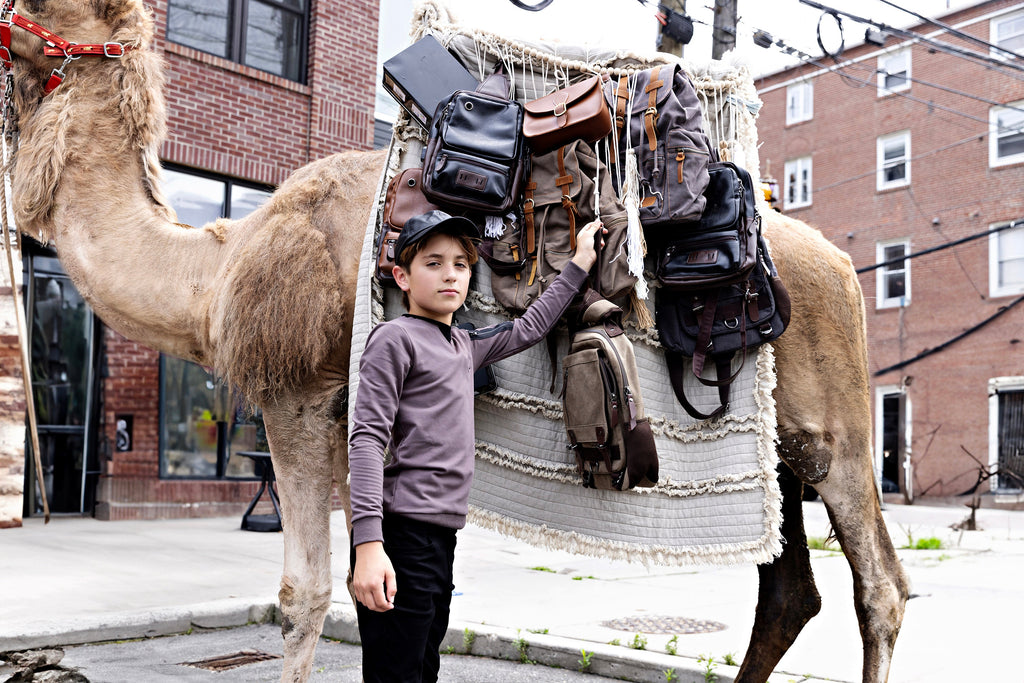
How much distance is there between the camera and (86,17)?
4.20 m

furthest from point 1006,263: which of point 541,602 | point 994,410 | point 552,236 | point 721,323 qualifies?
point 552,236

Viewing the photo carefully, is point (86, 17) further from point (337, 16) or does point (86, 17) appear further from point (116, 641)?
point (337, 16)

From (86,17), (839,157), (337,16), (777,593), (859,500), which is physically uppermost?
(839,157)

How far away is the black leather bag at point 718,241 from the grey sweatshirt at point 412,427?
1079mm

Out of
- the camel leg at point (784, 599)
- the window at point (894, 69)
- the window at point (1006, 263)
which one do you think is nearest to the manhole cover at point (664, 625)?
the camel leg at point (784, 599)

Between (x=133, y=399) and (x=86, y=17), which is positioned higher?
(x=86, y=17)

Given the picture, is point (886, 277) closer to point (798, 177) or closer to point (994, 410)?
point (798, 177)

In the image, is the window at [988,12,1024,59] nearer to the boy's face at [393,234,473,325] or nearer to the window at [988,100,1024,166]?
the window at [988,100,1024,166]

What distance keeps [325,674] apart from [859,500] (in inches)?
118

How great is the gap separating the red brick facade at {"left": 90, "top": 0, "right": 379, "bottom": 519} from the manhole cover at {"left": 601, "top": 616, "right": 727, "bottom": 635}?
7.06m

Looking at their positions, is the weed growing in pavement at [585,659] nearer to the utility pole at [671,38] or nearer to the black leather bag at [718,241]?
the black leather bag at [718,241]

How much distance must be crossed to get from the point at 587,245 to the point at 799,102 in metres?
29.8

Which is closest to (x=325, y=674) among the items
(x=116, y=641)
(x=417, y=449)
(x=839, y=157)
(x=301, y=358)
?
(x=116, y=641)

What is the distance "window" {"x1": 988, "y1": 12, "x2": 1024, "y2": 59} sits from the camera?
25.3 metres
